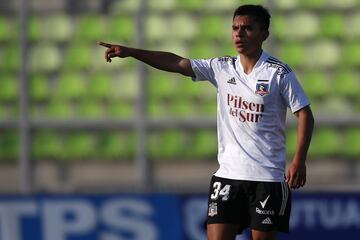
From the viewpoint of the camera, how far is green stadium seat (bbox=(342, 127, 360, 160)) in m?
8.55

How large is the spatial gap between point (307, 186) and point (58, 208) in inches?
75.6

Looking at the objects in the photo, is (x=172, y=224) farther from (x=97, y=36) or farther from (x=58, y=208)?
(x=97, y=36)

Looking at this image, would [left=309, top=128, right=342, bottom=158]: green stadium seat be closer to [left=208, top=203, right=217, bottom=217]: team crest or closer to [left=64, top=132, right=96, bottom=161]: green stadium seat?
[left=64, top=132, right=96, bottom=161]: green stadium seat

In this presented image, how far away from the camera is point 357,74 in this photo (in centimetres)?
877

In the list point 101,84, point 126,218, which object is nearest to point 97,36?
point 101,84

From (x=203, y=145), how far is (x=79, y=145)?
3.29 ft

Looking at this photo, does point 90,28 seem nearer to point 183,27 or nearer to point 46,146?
point 183,27

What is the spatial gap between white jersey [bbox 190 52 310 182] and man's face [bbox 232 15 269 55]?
12cm

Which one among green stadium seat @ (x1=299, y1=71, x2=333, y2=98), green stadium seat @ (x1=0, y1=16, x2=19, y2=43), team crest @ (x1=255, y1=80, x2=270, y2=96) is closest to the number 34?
team crest @ (x1=255, y1=80, x2=270, y2=96)

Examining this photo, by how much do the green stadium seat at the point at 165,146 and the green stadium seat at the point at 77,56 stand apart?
86 centimetres

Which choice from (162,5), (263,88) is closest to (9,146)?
(162,5)

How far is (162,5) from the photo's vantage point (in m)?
8.89

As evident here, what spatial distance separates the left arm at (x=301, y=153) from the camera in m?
5.39

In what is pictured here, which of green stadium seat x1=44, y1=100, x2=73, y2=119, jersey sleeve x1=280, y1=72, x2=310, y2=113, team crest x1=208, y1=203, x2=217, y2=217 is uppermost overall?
jersey sleeve x1=280, y1=72, x2=310, y2=113
